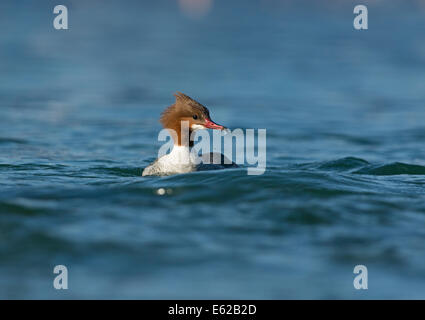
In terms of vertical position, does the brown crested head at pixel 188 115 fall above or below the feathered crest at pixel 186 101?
below

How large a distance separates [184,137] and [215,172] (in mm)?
1137

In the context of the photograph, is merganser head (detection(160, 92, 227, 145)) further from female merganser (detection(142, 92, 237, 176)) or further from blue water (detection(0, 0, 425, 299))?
blue water (detection(0, 0, 425, 299))

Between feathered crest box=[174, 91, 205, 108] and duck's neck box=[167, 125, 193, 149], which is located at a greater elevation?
feathered crest box=[174, 91, 205, 108]

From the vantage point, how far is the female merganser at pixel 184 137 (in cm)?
998

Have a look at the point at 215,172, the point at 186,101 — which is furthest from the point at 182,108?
the point at 215,172

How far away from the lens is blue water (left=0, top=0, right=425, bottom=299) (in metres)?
6.47

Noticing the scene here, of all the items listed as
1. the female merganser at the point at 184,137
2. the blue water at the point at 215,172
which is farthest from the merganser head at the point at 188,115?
the blue water at the point at 215,172

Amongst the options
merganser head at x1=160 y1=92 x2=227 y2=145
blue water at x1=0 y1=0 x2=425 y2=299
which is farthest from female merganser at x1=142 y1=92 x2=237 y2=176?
blue water at x1=0 y1=0 x2=425 y2=299

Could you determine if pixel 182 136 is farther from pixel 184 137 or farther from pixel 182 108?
pixel 182 108

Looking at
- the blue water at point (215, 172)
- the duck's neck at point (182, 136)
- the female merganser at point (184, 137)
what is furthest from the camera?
the duck's neck at point (182, 136)

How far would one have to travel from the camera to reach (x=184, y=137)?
10133 millimetres

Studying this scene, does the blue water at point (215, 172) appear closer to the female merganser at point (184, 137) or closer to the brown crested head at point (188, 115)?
the female merganser at point (184, 137)

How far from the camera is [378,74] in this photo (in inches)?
918
